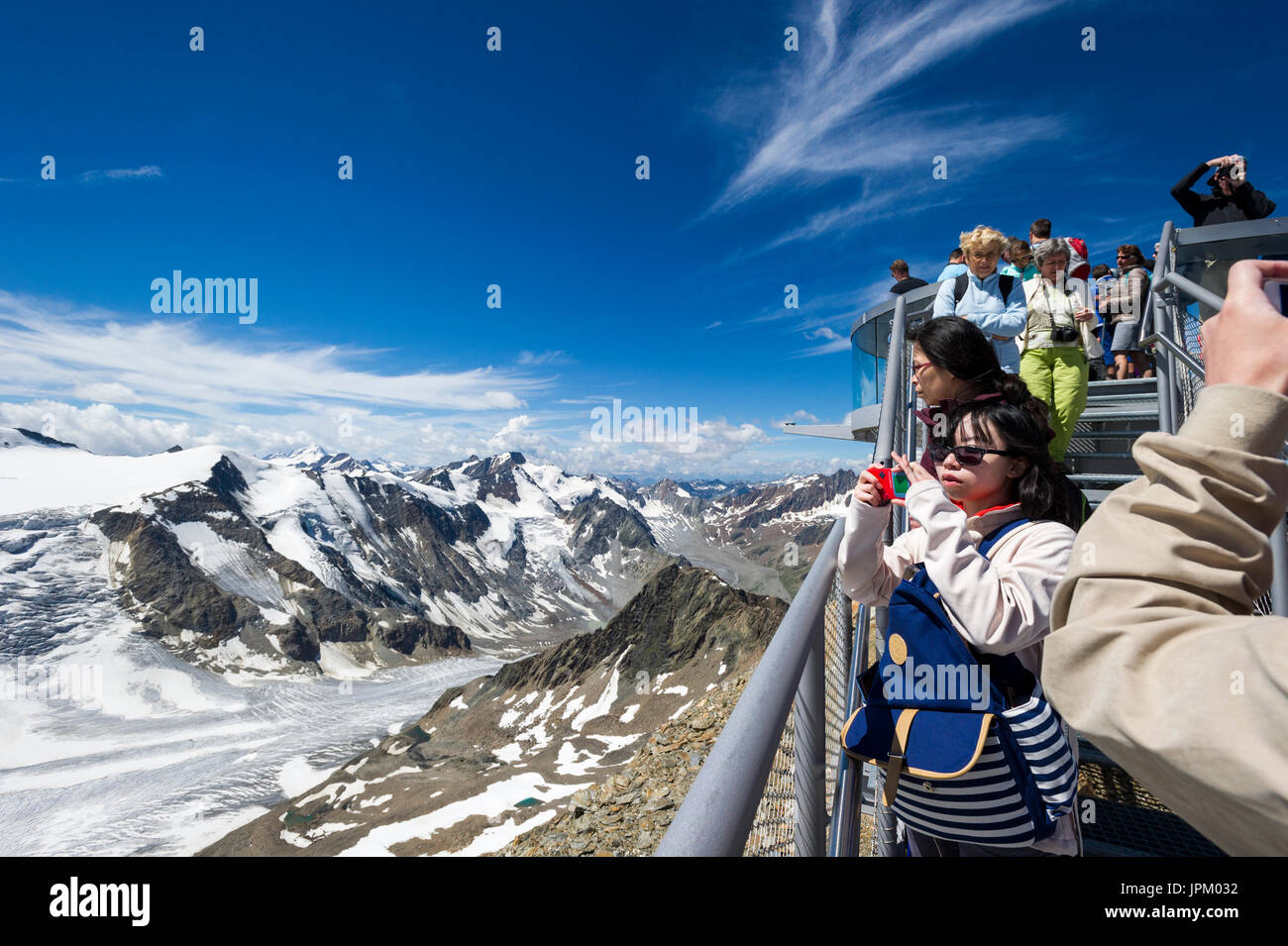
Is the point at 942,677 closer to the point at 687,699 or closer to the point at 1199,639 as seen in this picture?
the point at 1199,639

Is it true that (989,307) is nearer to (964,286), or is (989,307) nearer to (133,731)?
(964,286)

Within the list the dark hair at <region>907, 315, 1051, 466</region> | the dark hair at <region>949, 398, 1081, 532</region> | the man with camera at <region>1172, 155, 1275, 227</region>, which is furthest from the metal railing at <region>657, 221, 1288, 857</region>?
the man with camera at <region>1172, 155, 1275, 227</region>

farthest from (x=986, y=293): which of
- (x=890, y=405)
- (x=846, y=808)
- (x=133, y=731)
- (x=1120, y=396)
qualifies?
(x=133, y=731)

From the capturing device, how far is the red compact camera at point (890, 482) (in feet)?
7.63

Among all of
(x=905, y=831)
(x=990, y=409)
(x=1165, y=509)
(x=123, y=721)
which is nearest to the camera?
(x=1165, y=509)

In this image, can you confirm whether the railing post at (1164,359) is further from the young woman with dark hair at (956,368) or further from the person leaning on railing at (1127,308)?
the young woman with dark hair at (956,368)

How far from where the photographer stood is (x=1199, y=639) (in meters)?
0.79

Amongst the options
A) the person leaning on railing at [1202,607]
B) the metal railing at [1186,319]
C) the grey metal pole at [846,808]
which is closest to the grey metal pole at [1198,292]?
the metal railing at [1186,319]

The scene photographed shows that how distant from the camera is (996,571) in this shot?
1.96m

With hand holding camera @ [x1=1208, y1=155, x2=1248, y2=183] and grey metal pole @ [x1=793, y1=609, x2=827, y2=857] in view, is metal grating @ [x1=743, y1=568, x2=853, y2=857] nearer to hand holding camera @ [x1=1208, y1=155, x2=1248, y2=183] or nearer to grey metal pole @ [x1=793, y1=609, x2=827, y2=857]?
grey metal pole @ [x1=793, y1=609, x2=827, y2=857]

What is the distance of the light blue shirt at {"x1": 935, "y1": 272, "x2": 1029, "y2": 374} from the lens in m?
5.04

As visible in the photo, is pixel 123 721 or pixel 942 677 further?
pixel 123 721

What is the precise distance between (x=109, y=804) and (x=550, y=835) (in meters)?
167
